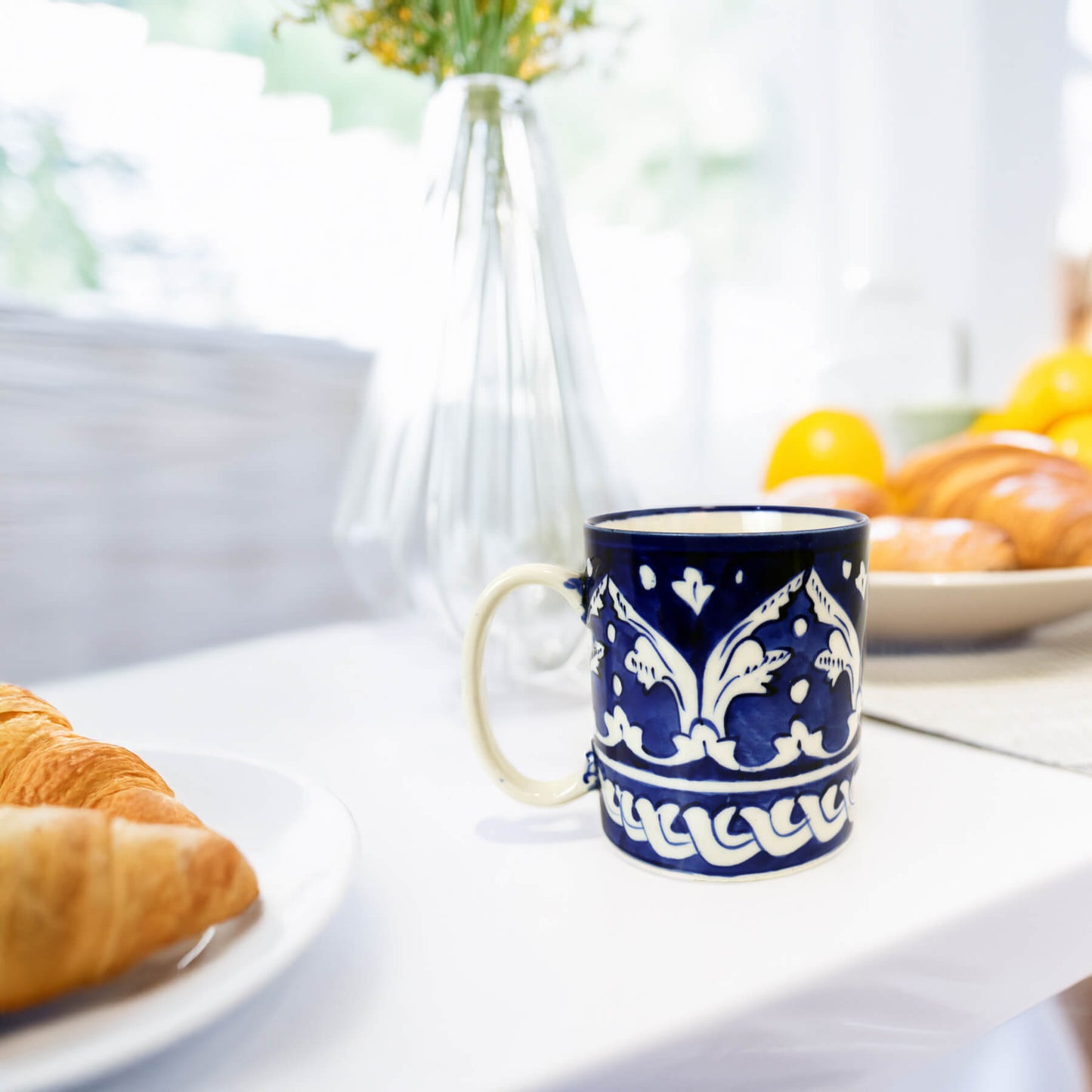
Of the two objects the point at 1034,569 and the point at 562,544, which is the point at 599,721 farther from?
the point at 1034,569

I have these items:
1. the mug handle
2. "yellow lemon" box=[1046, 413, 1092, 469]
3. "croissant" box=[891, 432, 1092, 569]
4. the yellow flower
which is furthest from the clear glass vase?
"yellow lemon" box=[1046, 413, 1092, 469]

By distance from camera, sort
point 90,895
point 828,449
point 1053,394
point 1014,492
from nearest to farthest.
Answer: point 90,895 < point 1014,492 < point 828,449 < point 1053,394

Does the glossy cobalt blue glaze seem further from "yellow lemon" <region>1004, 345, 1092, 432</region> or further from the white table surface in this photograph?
"yellow lemon" <region>1004, 345, 1092, 432</region>

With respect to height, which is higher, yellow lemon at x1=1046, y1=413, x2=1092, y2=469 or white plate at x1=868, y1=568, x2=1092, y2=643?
yellow lemon at x1=1046, y1=413, x2=1092, y2=469

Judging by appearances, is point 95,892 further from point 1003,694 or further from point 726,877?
point 1003,694

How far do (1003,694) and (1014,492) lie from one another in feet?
0.56

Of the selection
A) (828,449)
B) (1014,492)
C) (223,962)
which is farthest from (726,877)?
(828,449)

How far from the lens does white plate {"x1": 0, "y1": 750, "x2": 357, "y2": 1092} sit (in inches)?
6.3

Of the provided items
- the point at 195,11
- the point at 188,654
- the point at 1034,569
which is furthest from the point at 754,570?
the point at 195,11

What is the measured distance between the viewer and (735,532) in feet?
1.04

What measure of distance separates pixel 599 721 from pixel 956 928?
12 cm

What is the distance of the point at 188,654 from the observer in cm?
68

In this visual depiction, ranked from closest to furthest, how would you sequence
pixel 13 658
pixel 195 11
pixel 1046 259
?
1. pixel 13 658
2. pixel 195 11
3. pixel 1046 259

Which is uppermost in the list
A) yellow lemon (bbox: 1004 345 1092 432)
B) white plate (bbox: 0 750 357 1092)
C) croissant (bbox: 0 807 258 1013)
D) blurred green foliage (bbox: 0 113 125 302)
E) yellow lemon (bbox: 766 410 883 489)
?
blurred green foliage (bbox: 0 113 125 302)
